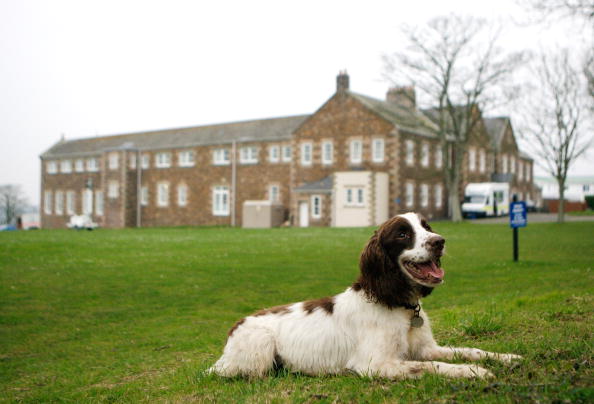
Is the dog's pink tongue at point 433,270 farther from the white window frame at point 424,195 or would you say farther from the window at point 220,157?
the window at point 220,157

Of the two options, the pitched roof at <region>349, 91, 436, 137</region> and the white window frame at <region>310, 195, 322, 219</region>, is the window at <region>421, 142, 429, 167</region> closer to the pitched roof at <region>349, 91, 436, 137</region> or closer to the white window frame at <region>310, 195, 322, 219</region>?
the pitched roof at <region>349, 91, 436, 137</region>

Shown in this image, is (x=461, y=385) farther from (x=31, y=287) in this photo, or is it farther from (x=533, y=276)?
(x=31, y=287)

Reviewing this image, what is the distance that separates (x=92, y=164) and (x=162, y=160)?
12.3 m

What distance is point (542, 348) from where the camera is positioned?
5027 millimetres

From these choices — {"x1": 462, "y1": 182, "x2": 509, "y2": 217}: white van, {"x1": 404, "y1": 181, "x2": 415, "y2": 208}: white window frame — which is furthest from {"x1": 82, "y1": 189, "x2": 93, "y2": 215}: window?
{"x1": 462, "y1": 182, "x2": 509, "y2": 217}: white van

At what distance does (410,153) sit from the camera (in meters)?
45.9

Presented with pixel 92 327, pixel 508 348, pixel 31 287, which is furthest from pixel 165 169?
pixel 508 348

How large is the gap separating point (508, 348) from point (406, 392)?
5.75 feet

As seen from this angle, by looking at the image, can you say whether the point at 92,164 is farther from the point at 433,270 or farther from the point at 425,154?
the point at 433,270

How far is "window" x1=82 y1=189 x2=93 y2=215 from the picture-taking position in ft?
224

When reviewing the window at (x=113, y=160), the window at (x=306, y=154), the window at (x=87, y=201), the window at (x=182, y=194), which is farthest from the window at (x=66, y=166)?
the window at (x=306, y=154)

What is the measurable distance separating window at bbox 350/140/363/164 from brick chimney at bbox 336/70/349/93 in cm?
455

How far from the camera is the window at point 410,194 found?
4590 centimetres

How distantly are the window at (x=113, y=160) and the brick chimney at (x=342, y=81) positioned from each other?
1174 inches
